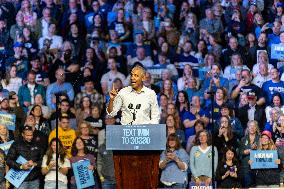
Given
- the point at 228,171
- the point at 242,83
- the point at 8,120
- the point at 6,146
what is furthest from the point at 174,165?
the point at 8,120

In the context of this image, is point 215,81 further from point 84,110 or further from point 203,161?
point 84,110

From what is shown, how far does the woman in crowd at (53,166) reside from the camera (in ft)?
42.4

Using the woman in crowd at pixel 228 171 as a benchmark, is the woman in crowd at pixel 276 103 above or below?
above

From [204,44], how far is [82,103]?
227 cm

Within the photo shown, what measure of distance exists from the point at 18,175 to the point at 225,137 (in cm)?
299

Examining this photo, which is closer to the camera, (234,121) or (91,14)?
(234,121)

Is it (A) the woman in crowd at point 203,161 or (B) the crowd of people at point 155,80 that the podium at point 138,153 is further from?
(A) the woman in crowd at point 203,161

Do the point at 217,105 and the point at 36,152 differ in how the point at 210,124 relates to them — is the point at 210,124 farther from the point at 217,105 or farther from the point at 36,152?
the point at 36,152

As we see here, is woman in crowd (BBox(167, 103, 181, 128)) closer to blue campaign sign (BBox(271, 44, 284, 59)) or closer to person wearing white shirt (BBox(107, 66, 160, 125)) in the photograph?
blue campaign sign (BBox(271, 44, 284, 59))

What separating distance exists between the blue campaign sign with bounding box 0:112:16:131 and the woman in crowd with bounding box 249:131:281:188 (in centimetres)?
349

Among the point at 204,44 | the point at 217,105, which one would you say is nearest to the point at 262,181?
the point at 217,105

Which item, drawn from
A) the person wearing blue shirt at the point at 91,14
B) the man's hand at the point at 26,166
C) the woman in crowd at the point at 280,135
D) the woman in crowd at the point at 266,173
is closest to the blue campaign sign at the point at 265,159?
the woman in crowd at the point at 266,173

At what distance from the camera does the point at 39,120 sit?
13445mm

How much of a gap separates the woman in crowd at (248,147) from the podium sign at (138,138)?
4358 millimetres
